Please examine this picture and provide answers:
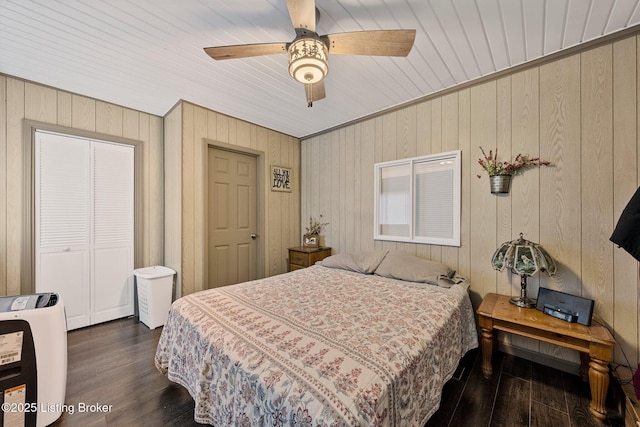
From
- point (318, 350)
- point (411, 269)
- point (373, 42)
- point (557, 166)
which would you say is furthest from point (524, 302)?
point (373, 42)

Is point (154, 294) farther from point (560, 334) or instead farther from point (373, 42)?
point (560, 334)

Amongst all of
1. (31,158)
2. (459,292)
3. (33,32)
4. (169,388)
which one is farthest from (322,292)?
(31,158)

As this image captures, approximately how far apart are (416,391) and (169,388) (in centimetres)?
174

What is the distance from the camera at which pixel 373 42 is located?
1.50 metres

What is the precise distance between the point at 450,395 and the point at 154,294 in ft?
9.78

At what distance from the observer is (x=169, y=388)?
1.86 metres

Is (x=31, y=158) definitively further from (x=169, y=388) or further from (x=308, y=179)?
(x=308, y=179)

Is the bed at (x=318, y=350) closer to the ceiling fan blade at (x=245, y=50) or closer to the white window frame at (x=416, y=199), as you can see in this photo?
the white window frame at (x=416, y=199)

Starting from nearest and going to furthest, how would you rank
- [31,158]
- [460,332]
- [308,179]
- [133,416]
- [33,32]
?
1. [133,416]
2. [33,32]
3. [460,332]
4. [31,158]
5. [308,179]

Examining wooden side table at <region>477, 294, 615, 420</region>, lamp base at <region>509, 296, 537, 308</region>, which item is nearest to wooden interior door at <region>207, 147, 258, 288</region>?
wooden side table at <region>477, 294, 615, 420</region>

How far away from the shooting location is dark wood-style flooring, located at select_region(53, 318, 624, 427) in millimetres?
1579

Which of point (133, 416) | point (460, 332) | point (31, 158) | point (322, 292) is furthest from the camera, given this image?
point (31, 158)

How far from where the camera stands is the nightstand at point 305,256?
351 centimetres

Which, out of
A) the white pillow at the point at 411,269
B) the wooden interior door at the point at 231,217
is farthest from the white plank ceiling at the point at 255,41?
the white pillow at the point at 411,269
